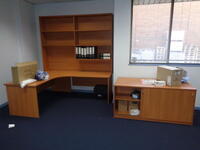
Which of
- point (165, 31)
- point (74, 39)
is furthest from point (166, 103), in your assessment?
point (74, 39)

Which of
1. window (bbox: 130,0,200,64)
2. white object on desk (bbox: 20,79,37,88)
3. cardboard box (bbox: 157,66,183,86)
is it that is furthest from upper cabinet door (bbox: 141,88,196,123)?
white object on desk (bbox: 20,79,37,88)

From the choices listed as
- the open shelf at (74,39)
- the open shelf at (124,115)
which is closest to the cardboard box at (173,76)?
the open shelf at (124,115)

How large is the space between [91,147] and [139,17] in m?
2.72

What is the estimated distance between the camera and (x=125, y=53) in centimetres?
312

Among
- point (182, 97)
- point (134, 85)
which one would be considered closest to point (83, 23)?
point (134, 85)

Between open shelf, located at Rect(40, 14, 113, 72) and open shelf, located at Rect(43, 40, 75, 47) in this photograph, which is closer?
open shelf, located at Rect(40, 14, 113, 72)

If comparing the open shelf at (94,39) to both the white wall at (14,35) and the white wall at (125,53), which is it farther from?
the white wall at (14,35)

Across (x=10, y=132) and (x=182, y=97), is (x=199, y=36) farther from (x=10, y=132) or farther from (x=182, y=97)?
(x=10, y=132)

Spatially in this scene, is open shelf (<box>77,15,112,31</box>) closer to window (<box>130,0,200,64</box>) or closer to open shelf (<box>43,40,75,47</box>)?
open shelf (<box>43,40,75,47</box>)

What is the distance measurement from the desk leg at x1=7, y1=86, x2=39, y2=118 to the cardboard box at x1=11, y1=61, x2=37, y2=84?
0.20m

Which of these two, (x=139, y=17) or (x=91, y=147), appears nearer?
(x=91, y=147)

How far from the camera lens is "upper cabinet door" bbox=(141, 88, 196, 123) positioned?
2.41 meters

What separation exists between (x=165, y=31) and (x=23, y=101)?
321 cm

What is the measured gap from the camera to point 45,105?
133 inches
